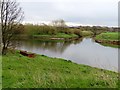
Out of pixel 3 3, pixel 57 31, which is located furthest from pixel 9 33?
pixel 57 31

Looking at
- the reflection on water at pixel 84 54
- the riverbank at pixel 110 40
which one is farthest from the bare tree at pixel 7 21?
the riverbank at pixel 110 40

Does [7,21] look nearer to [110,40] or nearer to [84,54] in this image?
[84,54]

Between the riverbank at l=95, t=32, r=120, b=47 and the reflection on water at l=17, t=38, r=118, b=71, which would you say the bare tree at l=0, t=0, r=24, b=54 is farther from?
the riverbank at l=95, t=32, r=120, b=47

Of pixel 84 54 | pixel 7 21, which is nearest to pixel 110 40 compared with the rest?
pixel 84 54

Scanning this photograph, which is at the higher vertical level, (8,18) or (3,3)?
(3,3)

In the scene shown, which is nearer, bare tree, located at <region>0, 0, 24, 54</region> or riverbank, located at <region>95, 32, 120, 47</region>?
bare tree, located at <region>0, 0, 24, 54</region>

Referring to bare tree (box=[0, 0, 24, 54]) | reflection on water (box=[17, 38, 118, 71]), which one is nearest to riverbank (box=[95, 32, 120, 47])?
reflection on water (box=[17, 38, 118, 71])

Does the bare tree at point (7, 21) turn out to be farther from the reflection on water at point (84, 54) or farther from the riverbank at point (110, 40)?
the riverbank at point (110, 40)

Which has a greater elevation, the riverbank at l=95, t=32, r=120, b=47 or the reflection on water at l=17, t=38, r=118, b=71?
the reflection on water at l=17, t=38, r=118, b=71

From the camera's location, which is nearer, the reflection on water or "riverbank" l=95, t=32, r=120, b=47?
the reflection on water

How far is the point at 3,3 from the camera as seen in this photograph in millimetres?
Answer: 20828

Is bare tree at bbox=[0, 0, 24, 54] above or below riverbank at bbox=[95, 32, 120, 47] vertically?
above

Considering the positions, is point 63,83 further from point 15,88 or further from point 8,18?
point 8,18

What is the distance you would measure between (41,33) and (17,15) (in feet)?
175
